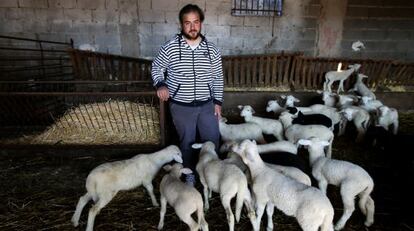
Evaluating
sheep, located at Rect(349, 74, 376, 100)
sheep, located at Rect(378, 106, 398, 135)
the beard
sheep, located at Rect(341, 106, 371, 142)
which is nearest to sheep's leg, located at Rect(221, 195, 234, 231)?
the beard

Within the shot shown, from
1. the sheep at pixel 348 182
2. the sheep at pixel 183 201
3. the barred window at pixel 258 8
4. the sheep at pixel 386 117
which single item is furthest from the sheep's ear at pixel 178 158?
the barred window at pixel 258 8

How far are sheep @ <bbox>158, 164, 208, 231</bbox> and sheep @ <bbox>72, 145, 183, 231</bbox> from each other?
0.45 metres

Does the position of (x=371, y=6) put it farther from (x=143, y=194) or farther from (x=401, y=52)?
(x=143, y=194)

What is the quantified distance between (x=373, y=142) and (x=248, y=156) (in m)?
3.48

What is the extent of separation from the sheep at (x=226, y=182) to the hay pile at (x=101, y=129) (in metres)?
1.54

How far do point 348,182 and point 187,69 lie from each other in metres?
2.16

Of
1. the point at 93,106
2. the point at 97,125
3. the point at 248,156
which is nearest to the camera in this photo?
the point at 248,156

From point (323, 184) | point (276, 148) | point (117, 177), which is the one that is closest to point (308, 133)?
point (276, 148)

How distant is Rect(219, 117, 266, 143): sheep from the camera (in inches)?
211

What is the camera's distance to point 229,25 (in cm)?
936

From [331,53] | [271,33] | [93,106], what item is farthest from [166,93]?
[331,53]

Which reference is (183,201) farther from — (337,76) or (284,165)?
(337,76)

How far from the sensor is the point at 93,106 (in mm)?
6066

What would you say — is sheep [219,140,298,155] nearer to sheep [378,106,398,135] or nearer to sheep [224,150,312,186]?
sheep [224,150,312,186]
